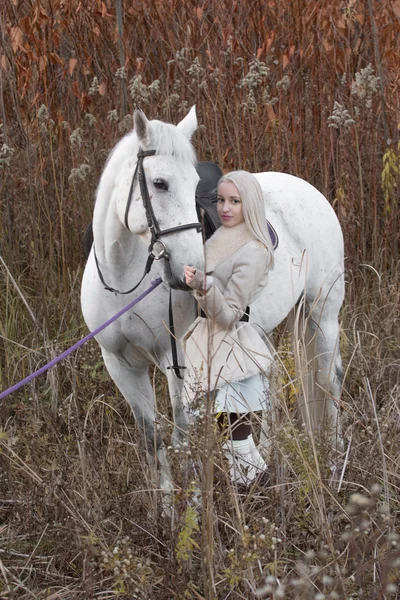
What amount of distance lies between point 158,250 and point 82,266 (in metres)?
2.12

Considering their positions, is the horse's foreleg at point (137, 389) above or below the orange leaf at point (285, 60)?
below

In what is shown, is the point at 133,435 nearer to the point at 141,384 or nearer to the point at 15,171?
the point at 141,384

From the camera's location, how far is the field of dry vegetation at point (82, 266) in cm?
263

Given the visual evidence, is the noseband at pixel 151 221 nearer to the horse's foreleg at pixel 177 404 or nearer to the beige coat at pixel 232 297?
the beige coat at pixel 232 297

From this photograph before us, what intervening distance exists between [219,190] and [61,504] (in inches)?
53.4

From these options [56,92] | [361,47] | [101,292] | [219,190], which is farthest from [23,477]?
[361,47]

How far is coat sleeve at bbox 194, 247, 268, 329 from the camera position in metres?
2.95

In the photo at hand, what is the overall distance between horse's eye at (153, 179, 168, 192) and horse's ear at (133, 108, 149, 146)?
0.18 meters

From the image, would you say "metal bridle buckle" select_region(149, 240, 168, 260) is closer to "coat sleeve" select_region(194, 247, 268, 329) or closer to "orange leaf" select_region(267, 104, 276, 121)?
"coat sleeve" select_region(194, 247, 268, 329)

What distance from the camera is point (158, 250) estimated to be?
284 centimetres

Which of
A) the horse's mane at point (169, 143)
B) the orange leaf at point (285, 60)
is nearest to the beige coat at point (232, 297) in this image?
the horse's mane at point (169, 143)

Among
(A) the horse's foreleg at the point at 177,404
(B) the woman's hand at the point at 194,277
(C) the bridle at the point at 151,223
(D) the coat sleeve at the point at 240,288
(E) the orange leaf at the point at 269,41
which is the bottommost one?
(A) the horse's foreleg at the point at 177,404

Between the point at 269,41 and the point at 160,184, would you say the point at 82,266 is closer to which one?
the point at 269,41

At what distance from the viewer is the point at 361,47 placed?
5.46 metres
